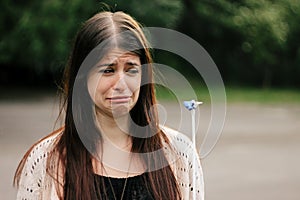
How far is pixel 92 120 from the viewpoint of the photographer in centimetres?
175

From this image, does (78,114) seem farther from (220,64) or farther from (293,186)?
(220,64)

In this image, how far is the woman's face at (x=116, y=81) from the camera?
1652 mm

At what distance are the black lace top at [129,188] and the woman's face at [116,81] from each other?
179 millimetres

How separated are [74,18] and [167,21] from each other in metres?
2.20

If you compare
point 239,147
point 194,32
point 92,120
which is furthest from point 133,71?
point 194,32

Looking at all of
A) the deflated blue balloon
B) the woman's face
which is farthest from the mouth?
the deflated blue balloon

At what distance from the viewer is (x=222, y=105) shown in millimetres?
1721

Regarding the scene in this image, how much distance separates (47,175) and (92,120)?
0.60 feet

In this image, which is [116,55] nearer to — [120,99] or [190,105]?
[120,99]

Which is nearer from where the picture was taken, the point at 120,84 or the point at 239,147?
the point at 120,84

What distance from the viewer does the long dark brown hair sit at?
1688mm

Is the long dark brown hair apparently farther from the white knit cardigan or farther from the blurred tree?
the blurred tree

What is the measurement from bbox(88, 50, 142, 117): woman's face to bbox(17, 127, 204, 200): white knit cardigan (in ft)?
0.59

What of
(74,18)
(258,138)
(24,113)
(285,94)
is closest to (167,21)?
(74,18)
